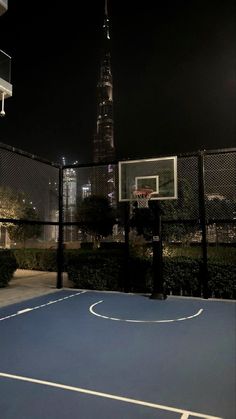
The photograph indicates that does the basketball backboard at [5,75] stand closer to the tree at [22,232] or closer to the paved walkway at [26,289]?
the tree at [22,232]

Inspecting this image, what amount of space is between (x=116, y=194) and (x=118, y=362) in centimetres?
606

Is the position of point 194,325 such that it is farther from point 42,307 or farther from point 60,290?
point 60,290

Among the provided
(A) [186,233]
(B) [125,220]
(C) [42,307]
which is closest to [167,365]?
(C) [42,307]

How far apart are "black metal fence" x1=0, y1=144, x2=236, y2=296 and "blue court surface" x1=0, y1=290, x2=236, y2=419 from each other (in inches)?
92.9

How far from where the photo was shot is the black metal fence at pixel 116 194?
324 inches

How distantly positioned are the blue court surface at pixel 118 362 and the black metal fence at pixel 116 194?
2359 mm

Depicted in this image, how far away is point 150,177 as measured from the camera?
8711mm

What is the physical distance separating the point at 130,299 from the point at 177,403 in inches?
193

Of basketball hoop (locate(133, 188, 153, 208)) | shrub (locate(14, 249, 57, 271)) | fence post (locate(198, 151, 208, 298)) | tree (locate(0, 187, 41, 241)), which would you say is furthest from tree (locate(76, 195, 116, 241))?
fence post (locate(198, 151, 208, 298))

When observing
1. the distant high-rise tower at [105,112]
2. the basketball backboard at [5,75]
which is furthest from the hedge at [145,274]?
the distant high-rise tower at [105,112]

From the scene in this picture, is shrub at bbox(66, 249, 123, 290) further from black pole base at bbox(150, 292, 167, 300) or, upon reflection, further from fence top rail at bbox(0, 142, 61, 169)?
fence top rail at bbox(0, 142, 61, 169)

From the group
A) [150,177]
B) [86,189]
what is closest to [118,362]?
[150,177]

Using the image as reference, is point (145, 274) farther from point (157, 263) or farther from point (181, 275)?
point (181, 275)

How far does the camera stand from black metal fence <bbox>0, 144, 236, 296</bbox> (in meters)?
8.24
